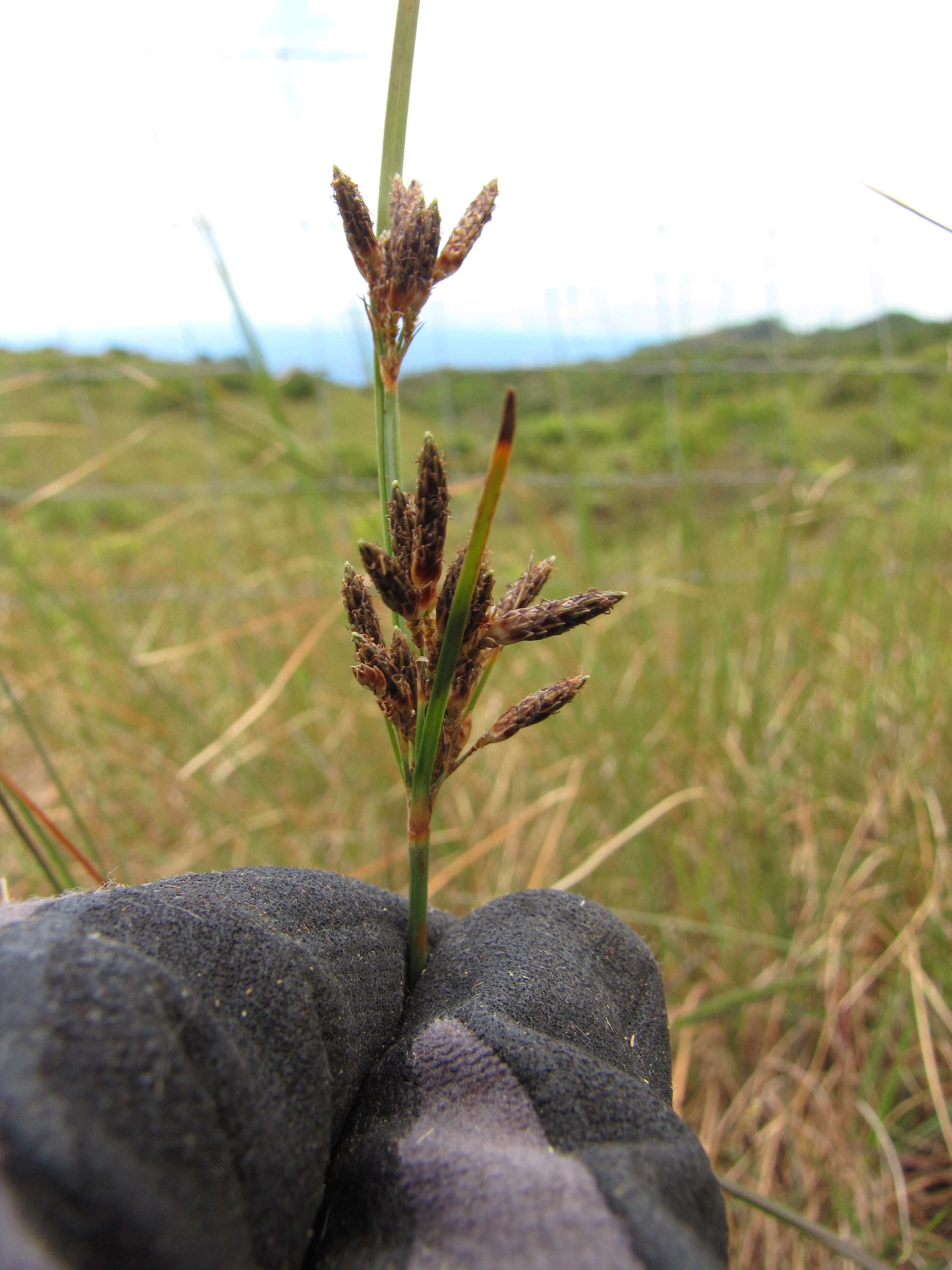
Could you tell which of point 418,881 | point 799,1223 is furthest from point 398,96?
point 799,1223

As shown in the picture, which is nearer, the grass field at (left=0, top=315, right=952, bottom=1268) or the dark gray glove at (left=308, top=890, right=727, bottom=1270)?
the dark gray glove at (left=308, top=890, right=727, bottom=1270)

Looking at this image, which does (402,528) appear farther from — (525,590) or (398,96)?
(398,96)

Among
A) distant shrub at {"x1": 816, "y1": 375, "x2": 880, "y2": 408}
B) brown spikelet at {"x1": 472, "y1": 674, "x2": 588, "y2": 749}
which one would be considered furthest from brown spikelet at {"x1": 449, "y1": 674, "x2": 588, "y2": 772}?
distant shrub at {"x1": 816, "y1": 375, "x2": 880, "y2": 408}

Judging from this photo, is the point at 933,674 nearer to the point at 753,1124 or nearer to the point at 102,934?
the point at 753,1124

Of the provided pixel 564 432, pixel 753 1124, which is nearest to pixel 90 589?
pixel 564 432

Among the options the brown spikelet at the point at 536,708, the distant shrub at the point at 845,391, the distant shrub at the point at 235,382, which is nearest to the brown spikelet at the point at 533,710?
the brown spikelet at the point at 536,708

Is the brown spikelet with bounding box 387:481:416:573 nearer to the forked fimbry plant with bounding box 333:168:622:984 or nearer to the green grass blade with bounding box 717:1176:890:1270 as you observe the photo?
the forked fimbry plant with bounding box 333:168:622:984
